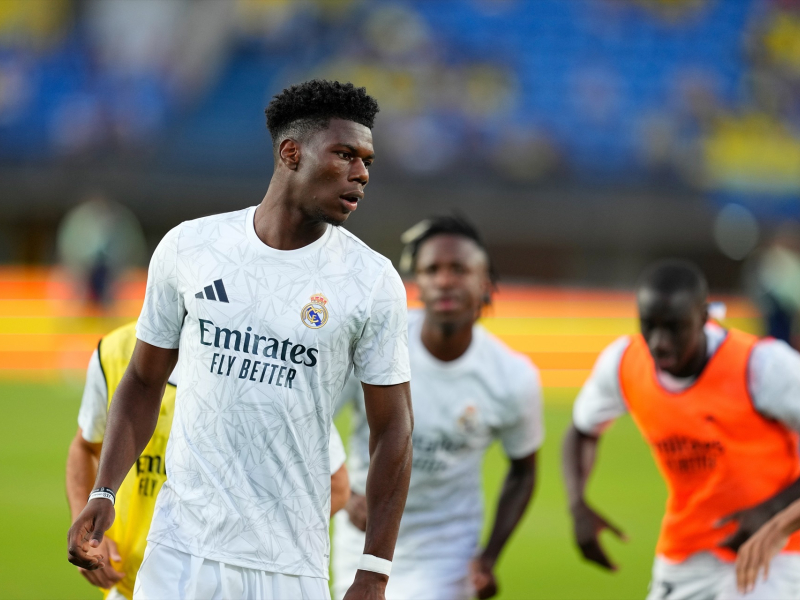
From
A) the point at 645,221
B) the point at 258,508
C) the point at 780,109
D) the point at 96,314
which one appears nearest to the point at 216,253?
the point at 258,508

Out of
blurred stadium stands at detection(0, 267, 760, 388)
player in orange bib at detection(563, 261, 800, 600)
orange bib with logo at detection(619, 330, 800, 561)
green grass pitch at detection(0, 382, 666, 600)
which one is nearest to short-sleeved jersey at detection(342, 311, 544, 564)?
player in orange bib at detection(563, 261, 800, 600)

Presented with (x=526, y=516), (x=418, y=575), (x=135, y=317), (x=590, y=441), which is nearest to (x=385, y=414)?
(x=418, y=575)

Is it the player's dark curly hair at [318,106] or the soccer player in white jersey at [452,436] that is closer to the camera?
the player's dark curly hair at [318,106]

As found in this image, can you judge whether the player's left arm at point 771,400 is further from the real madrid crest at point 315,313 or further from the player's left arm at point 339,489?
the real madrid crest at point 315,313

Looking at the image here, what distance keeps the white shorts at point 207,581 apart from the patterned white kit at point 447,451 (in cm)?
186

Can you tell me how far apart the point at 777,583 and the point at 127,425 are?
289cm

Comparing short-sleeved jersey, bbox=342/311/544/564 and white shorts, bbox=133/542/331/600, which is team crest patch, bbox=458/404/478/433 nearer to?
short-sleeved jersey, bbox=342/311/544/564

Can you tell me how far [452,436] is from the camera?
5.28m

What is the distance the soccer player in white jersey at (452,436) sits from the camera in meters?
5.22

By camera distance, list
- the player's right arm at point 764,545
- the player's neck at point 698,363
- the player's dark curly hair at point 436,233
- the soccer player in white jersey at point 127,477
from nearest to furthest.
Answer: the soccer player in white jersey at point 127,477 → the player's right arm at point 764,545 → the player's neck at point 698,363 → the player's dark curly hair at point 436,233

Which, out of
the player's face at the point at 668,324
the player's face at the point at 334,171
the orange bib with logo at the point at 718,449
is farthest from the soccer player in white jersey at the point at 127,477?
the orange bib with logo at the point at 718,449

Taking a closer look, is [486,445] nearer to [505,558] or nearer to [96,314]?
[505,558]

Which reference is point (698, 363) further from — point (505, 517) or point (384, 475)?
point (384, 475)

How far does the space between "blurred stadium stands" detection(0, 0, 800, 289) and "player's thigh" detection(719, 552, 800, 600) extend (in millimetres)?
19390
